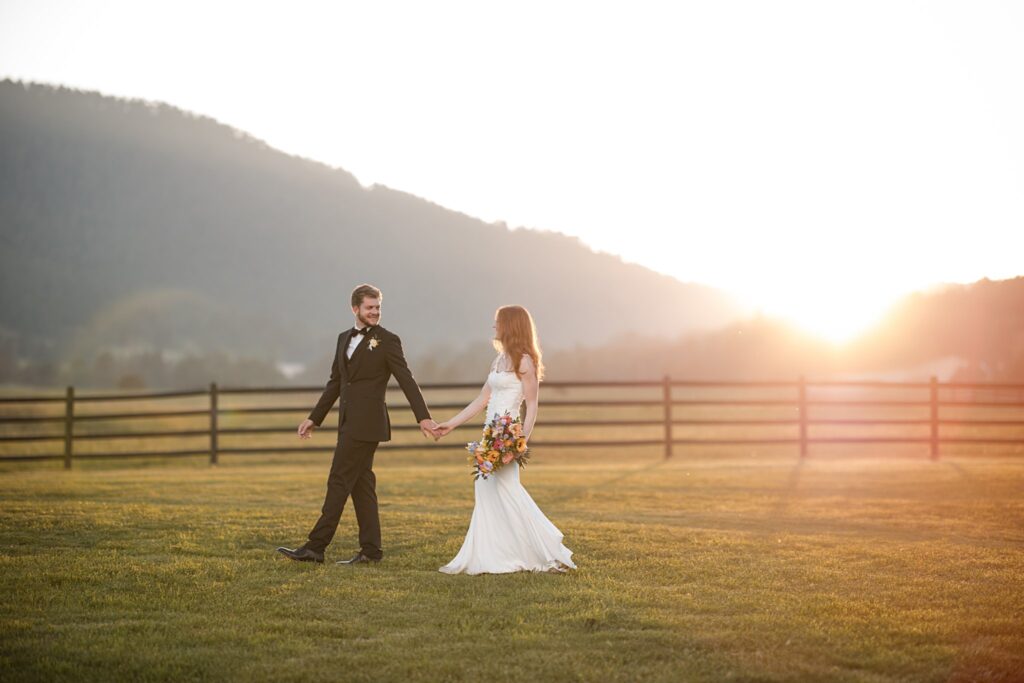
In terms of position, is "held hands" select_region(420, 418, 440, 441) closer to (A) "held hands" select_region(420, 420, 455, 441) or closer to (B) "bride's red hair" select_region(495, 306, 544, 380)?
(A) "held hands" select_region(420, 420, 455, 441)

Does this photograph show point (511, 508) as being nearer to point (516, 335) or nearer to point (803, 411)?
point (516, 335)

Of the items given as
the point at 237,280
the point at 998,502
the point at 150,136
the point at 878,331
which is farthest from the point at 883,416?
the point at 150,136

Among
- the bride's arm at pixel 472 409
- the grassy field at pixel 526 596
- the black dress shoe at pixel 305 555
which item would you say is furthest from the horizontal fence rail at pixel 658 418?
the black dress shoe at pixel 305 555

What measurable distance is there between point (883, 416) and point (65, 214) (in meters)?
165

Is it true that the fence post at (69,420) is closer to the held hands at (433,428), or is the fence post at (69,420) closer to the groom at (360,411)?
the groom at (360,411)

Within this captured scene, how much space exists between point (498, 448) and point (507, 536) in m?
0.69

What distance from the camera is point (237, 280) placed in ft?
601

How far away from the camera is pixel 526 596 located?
6504 millimetres

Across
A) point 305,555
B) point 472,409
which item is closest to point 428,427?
point 472,409

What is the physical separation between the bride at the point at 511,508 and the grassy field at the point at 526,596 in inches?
11.4

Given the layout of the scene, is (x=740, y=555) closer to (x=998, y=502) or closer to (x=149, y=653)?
(x=149, y=653)

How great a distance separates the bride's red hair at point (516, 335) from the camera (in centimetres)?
751

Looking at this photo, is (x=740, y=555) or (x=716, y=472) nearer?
(x=740, y=555)

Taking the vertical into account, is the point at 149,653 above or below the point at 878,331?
below
